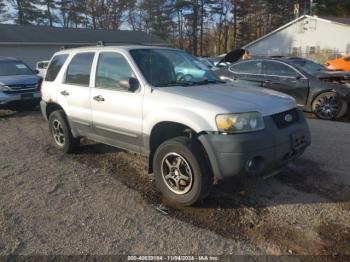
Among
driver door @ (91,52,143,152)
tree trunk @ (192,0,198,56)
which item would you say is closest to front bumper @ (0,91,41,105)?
driver door @ (91,52,143,152)

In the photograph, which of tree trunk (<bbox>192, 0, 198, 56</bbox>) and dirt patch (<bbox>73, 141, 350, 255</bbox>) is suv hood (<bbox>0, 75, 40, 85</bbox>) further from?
tree trunk (<bbox>192, 0, 198, 56</bbox>)

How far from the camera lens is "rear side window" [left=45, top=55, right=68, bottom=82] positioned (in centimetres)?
598

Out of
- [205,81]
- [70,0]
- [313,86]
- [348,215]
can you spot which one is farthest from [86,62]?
[70,0]

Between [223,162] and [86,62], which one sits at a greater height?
[86,62]

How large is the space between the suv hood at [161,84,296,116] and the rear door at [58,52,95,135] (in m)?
1.52

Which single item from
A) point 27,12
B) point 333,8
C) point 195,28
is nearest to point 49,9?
point 27,12

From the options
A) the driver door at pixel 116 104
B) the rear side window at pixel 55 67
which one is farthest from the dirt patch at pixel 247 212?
the rear side window at pixel 55 67

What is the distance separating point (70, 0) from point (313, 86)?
47522mm

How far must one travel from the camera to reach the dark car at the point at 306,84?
8.64m

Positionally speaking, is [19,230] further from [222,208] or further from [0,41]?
[0,41]

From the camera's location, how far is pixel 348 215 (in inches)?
150

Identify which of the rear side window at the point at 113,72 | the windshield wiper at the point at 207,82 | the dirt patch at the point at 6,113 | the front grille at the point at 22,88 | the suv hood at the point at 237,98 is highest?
the rear side window at the point at 113,72

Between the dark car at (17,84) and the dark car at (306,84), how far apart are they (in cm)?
554

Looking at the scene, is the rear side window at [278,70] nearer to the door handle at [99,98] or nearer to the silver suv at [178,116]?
the silver suv at [178,116]
